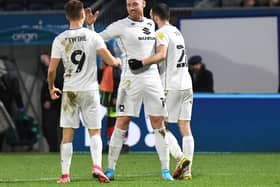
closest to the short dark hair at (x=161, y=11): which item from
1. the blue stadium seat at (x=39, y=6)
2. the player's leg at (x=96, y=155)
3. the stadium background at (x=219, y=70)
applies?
the player's leg at (x=96, y=155)

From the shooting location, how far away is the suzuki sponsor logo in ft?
71.8

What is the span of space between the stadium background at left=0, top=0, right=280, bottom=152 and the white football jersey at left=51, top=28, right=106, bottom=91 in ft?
22.3

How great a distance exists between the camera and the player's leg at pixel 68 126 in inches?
515

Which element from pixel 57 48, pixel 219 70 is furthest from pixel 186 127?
pixel 219 70

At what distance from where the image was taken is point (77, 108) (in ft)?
43.3

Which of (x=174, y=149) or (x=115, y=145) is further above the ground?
(x=115, y=145)

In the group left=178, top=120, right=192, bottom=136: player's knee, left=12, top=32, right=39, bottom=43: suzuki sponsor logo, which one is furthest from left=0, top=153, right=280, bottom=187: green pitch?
left=12, top=32, right=39, bottom=43: suzuki sponsor logo

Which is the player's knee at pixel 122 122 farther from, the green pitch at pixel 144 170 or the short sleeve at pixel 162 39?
the short sleeve at pixel 162 39

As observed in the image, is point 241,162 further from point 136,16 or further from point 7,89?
point 7,89

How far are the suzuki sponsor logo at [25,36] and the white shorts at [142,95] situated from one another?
8618 millimetres

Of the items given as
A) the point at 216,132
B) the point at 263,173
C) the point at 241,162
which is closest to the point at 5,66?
the point at 216,132

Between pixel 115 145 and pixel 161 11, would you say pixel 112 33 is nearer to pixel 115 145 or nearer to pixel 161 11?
pixel 161 11

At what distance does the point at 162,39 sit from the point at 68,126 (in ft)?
5.35

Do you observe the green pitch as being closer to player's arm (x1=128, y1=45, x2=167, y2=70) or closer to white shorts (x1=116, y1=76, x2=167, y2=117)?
white shorts (x1=116, y1=76, x2=167, y2=117)
